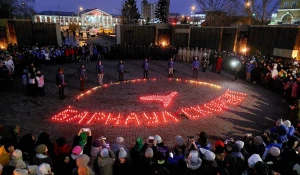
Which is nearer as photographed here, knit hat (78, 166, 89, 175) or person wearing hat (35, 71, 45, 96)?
knit hat (78, 166, 89, 175)

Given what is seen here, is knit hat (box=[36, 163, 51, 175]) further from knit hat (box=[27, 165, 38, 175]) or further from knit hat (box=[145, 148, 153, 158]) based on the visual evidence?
knit hat (box=[145, 148, 153, 158])

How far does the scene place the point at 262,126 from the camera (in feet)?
33.9

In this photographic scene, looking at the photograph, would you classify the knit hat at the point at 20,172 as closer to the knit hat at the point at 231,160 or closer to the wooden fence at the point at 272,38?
the knit hat at the point at 231,160

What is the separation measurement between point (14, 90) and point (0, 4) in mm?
27966

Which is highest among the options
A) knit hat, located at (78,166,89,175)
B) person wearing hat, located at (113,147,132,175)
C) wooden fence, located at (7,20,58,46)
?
wooden fence, located at (7,20,58,46)

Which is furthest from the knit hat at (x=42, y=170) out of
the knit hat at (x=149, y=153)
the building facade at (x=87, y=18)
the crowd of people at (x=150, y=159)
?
the building facade at (x=87, y=18)

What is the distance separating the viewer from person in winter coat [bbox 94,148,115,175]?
18.5 ft

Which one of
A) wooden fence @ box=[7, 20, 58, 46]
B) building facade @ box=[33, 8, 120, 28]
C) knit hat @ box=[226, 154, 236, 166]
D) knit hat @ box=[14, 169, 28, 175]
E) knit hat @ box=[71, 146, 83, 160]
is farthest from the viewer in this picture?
building facade @ box=[33, 8, 120, 28]

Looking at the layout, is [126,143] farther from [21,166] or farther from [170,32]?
[170,32]

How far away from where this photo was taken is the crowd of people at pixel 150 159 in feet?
17.3

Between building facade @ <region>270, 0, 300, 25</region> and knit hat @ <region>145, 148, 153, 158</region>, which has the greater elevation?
building facade @ <region>270, 0, 300, 25</region>

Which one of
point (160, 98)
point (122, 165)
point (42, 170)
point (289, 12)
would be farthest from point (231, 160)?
point (289, 12)

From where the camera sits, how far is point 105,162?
18.5 ft

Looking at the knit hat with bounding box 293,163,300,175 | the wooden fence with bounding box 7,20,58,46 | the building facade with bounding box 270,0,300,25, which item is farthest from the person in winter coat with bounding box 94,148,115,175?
the building facade with bounding box 270,0,300,25
